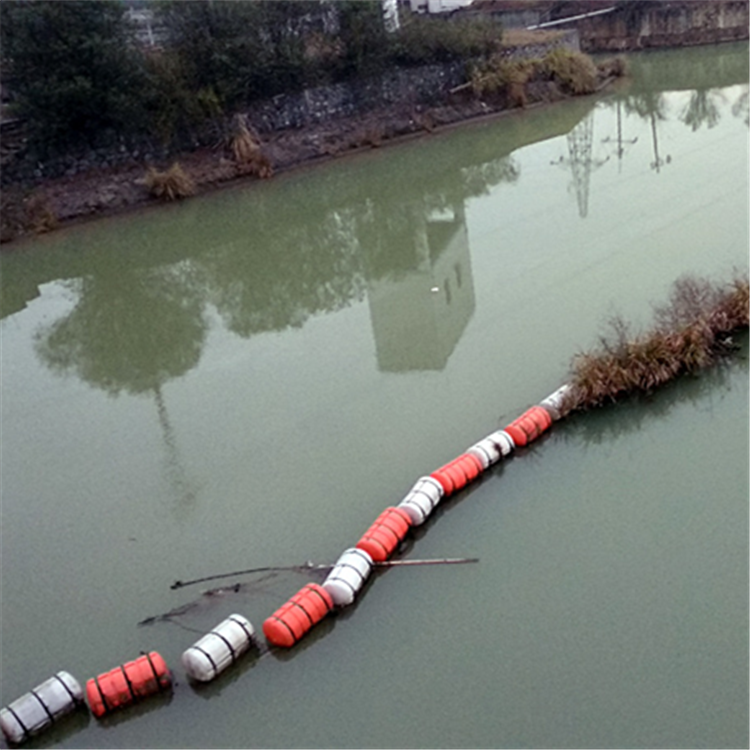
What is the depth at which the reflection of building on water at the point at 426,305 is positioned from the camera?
976 centimetres

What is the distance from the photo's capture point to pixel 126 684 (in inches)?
215

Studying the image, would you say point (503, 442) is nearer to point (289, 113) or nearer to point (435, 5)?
point (289, 113)

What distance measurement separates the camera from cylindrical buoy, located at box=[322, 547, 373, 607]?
6.07 meters

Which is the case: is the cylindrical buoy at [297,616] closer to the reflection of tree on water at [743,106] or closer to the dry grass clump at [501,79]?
the reflection of tree on water at [743,106]

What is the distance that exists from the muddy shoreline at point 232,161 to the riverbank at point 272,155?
18 millimetres

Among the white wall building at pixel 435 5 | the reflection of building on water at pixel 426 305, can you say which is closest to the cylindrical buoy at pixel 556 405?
the reflection of building on water at pixel 426 305

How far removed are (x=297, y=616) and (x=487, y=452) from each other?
8.10ft

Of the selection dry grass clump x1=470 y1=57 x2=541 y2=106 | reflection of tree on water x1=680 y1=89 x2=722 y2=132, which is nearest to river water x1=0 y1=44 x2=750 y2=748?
reflection of tree on water x1=680 y1=89 x2=722 y2=132

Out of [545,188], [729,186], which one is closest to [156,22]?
[545,188]

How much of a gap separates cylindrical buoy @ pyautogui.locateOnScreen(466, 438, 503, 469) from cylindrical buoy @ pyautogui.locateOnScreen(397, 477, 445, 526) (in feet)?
1.84

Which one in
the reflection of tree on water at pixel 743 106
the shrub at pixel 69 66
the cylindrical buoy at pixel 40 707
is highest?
the shrub at pixel 69 66

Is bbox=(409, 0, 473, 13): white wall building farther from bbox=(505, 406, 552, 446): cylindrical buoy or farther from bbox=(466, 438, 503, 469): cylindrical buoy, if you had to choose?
bbox=(466, 438, 503, 469): cylindrical buoy

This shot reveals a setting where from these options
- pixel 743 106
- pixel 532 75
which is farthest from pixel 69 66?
pixel 743 106

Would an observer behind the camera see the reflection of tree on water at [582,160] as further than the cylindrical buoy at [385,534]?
Yes
